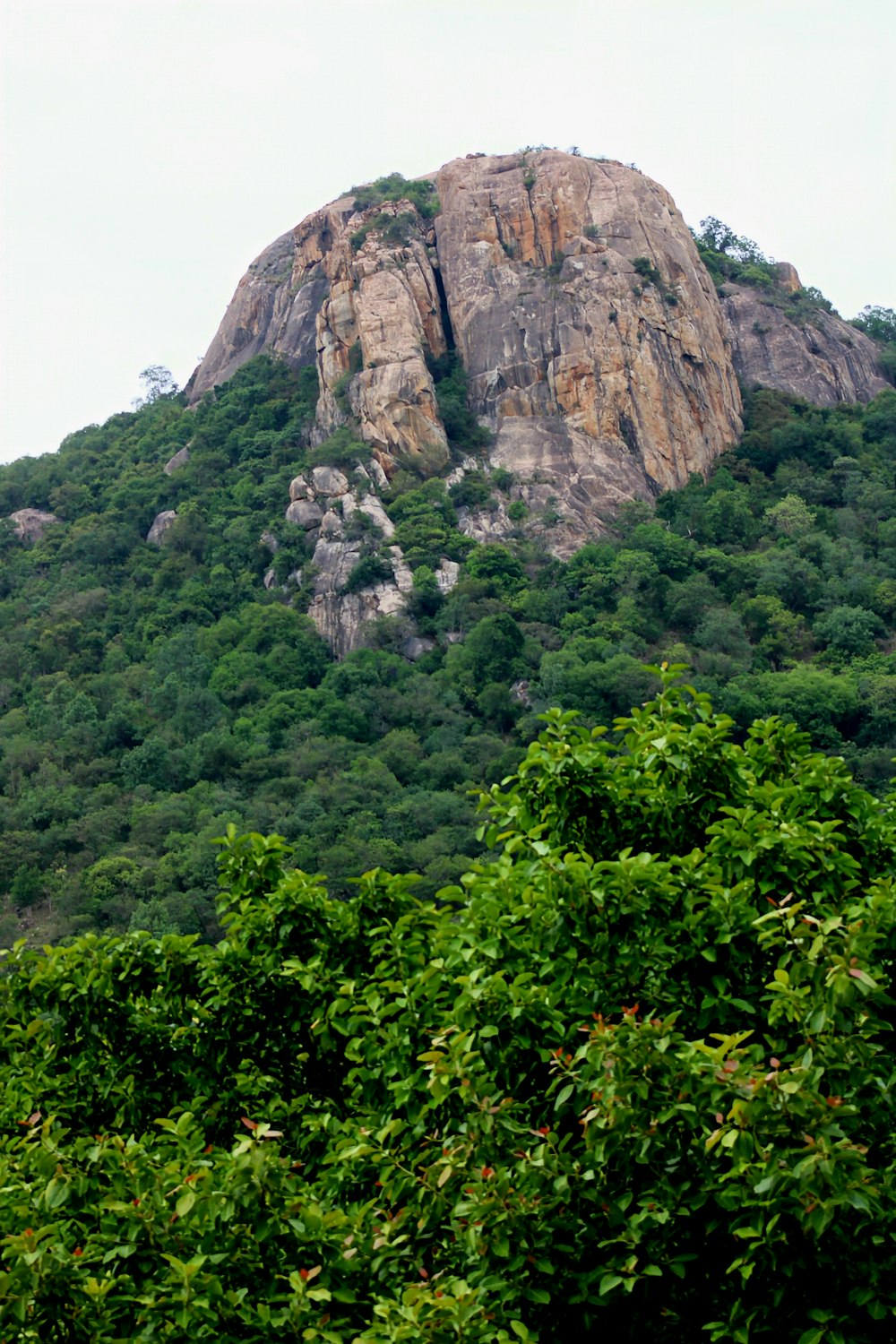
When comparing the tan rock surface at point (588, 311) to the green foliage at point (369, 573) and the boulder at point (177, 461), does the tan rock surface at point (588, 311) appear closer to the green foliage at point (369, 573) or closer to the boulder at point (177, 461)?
the green foliage at point (369, 573)

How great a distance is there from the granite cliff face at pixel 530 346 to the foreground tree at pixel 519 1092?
173 ft

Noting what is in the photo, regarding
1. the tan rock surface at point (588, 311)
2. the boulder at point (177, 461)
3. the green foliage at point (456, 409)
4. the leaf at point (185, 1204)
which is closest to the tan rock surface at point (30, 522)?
the boulder at point (177, 461)

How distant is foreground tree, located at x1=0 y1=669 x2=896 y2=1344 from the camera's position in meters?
5.49

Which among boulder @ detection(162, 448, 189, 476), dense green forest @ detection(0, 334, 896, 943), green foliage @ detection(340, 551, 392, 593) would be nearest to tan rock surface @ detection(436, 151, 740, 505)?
dense green forest @ detection(0, 334, 896, 943)

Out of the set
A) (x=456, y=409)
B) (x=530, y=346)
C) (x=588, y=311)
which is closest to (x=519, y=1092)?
(x=456, y=409)

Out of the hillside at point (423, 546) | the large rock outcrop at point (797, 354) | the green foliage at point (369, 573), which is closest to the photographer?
the hillside at point (423, 546)

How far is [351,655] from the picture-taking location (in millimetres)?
59094

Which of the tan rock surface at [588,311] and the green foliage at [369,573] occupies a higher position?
the tan rock surface at [588,311]

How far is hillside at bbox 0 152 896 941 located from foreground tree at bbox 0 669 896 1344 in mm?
30631

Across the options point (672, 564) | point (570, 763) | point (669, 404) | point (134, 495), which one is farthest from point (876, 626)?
point (570, 763)

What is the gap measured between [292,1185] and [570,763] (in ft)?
8.58

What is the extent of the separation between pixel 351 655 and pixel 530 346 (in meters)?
19.8

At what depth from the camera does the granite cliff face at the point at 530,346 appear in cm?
6575

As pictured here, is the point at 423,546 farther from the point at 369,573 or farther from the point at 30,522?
the point at 30,522
